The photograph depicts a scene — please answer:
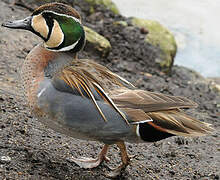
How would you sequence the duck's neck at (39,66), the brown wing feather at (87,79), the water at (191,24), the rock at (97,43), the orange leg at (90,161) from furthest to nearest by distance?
the water at (191,24)
the rock at (97,43)
the orange leg at (90,161)
the duck's neck at (39,66)
the brown wing feather at (87,79)

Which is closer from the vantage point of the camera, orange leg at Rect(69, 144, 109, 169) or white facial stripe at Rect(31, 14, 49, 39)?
white facial stripe at Rect(31, 14, 49, 39)

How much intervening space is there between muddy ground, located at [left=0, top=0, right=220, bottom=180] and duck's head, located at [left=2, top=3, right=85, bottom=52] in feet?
3.34

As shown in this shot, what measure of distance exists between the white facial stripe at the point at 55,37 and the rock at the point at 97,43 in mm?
3530

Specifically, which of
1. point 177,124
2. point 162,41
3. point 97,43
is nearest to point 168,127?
point 177,124

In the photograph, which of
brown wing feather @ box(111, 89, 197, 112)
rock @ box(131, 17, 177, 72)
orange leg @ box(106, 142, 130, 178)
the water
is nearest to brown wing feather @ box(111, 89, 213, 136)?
brown wing feather @ box(111, 89, 197, 112)

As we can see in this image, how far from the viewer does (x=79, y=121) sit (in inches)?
143

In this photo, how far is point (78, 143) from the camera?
477cm

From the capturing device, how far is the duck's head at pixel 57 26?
12.7ft

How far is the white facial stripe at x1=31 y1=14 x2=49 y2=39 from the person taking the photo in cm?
393

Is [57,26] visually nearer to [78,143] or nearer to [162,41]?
[78,143]

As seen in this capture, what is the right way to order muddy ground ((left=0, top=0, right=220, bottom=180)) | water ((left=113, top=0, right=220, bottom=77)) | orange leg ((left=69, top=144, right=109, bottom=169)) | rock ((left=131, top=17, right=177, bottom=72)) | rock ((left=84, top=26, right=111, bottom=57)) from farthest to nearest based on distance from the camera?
water ((left=113, top=0, right=220, bottom=77))
rock ((left=131, top=17, right=177, bottom=72))
rock ((left=84, top=26, right=111, bottom=57))
orange leg ((left=69, top=144, right=109, bottom=169))
muddy ground ((left=0, top=0, right=220, bottom=180))

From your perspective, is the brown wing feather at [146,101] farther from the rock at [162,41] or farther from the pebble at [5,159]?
the rock at [162,41]

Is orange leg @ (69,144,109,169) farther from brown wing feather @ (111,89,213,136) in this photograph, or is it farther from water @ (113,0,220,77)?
water @ (113,0,220,77)

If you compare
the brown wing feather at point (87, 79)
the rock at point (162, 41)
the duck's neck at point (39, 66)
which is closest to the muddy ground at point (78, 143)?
the rock at point (162, 41)
